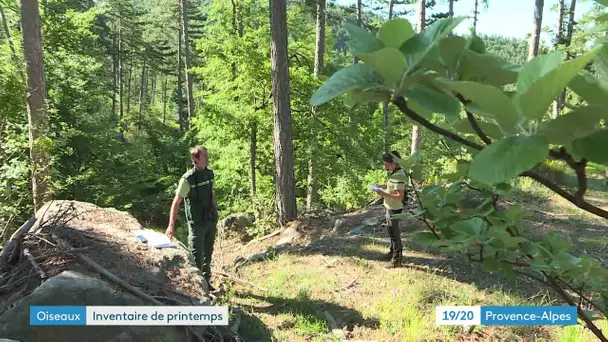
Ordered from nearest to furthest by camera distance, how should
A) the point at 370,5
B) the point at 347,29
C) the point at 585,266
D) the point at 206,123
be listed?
1. the point at 347,29
2. the point at 585,266
3. the point at 206,123
4. the point at 370,5

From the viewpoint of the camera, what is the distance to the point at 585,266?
0.84m

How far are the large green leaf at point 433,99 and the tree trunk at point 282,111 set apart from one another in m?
7.39

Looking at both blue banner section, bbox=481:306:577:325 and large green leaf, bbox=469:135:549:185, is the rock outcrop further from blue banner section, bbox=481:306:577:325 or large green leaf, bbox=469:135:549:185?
large green leaf, bbox=469:135:549:185

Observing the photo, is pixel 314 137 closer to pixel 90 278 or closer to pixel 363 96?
pixel 90 278

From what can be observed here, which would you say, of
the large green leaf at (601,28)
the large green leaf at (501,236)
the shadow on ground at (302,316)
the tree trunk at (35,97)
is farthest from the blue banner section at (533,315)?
the tree trunk at (35,97)

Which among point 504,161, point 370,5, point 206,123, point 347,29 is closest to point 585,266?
point 504,161

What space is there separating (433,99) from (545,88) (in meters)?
0.15

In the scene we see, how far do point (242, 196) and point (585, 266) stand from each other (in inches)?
458

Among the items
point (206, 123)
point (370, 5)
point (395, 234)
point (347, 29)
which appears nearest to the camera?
point (347, 29)

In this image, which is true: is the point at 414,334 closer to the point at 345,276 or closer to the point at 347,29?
the point at 345,276

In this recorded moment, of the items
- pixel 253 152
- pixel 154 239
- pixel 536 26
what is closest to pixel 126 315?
pixel 154 239

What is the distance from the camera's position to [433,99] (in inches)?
21.8

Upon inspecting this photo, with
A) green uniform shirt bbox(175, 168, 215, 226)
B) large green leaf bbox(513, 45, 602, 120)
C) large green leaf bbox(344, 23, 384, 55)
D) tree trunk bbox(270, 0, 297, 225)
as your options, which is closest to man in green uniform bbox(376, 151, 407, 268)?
green uniform shirt bbox(175, 168, 215, 226)

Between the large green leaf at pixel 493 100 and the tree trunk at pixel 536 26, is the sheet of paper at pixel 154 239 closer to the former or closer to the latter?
the large green leaf at pixel 493 100
